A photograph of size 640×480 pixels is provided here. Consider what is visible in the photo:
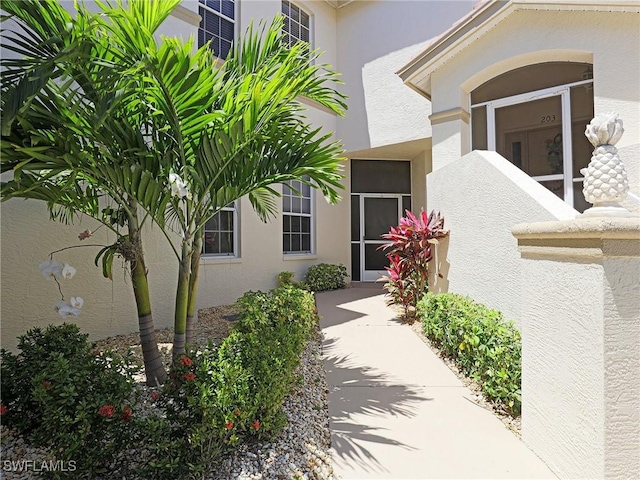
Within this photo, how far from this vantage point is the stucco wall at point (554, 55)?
5082 mm

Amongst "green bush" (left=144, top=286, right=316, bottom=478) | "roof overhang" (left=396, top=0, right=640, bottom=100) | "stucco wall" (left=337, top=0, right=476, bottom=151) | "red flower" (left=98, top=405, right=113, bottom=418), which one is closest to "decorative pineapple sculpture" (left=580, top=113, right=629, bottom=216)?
"green bush" (left=144, top=286, right=316, bottom=478)

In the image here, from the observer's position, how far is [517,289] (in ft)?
13.9

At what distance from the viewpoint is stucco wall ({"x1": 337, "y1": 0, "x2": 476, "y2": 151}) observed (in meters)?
9.71

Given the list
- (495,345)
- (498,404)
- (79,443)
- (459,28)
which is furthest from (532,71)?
(79,443)

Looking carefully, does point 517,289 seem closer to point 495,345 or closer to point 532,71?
point 495,345

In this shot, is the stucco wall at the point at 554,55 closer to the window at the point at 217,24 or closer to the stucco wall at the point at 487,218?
the stucco wall at the point at 487,218

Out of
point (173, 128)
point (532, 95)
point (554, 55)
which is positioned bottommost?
point (173, 128)

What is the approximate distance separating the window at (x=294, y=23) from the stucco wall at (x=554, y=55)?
5.14 meters

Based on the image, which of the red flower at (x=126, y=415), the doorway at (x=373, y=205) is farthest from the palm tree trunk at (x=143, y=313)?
the doorway at (x=373, y=205)

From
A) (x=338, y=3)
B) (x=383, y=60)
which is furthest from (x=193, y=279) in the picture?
(x=338, y=3)

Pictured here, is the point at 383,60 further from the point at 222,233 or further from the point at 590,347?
the point at 590,347

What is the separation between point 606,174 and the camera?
2.43m

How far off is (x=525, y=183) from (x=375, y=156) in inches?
297

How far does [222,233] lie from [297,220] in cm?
258
